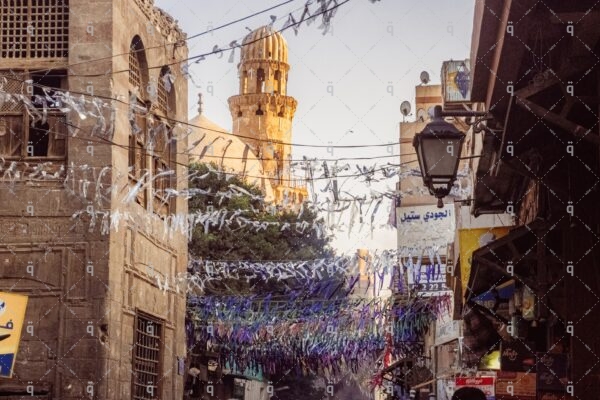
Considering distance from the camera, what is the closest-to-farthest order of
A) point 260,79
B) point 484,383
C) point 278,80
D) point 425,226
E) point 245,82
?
1. point 484,383
2. point 425,226
3. point 278,80
4. point 260,79
5. point 245,82

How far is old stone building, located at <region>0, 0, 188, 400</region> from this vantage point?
758 inches

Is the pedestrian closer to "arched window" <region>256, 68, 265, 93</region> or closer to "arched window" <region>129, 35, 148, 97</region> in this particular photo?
"arched window" <region>129, 35, 148, 97</region>

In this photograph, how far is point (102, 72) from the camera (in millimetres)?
19750

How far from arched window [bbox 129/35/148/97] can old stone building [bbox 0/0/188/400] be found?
416 millimetres

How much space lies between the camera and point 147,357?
74.9 feet

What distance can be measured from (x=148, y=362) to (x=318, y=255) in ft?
80.1

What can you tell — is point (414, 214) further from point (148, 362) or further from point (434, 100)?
point (434, 100)

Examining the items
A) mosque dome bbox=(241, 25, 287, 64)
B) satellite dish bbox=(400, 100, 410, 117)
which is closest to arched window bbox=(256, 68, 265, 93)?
mosque dome bbox=(241, 25, 287, 64)

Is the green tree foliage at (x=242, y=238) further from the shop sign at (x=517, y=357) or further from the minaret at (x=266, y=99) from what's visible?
the minaret at (x=266, y=99)

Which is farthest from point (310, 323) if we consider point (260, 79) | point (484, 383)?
point (260, 79)

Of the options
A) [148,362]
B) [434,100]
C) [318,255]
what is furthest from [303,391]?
[148,362]

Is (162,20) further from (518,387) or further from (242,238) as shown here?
(242,238)

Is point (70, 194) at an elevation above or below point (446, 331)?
above

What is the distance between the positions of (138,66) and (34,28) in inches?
102
